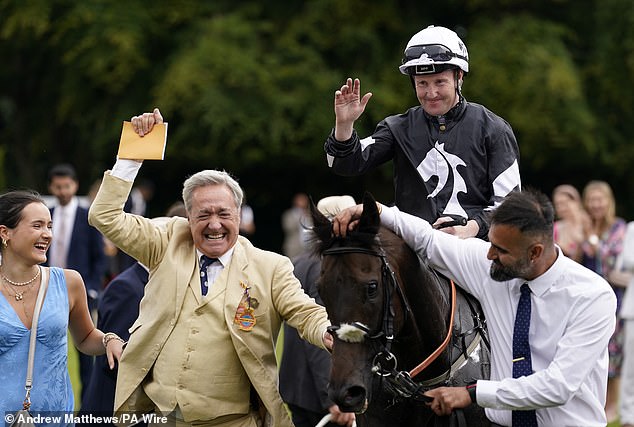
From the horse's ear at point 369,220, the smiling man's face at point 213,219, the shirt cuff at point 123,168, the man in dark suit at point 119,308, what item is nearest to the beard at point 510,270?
the horse's ear at point 369,220

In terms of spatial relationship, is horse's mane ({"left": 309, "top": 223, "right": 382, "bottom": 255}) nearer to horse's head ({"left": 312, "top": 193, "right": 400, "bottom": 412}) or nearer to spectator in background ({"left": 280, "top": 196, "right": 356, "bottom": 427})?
horse's head ({"left": 312, "top": 193, "right": 400, "bottom": 412})

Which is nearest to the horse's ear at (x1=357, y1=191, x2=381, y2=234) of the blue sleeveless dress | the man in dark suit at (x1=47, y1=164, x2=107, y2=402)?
the blue sleeveless dress

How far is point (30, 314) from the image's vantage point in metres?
5.52

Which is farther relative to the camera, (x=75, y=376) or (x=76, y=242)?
(x=75, y=376)

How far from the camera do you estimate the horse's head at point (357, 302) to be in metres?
4.55

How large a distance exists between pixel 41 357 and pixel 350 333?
1.85m

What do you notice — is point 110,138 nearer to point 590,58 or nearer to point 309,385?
point 590,58

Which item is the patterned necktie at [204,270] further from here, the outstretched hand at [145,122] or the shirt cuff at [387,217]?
the shirt cuff at [387,217]

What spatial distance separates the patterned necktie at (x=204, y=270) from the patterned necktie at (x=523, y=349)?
171cm

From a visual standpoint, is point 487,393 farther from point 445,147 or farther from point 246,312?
point 445,147

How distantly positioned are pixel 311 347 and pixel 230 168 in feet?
54.4

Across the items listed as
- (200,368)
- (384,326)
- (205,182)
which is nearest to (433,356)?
(384,326)

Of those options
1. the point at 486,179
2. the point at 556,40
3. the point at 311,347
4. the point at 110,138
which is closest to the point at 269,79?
the point at 110,138

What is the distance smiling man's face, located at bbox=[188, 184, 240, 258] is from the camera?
545 centimetres
